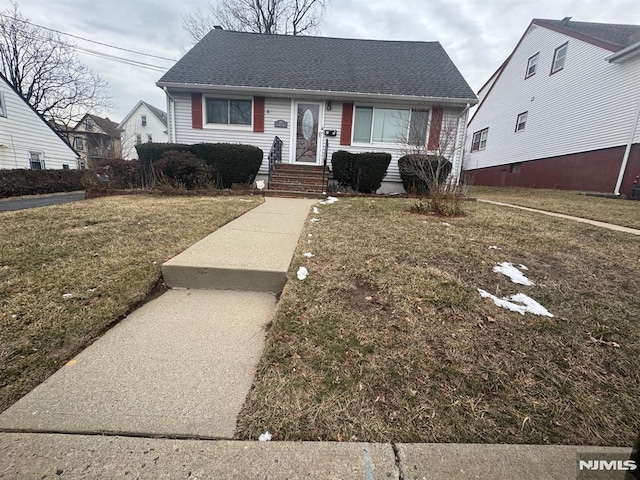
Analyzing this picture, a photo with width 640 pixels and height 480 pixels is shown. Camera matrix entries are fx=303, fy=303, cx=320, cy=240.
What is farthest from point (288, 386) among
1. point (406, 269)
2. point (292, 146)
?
point (292, 146)

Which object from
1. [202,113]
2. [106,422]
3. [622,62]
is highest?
[622,62]

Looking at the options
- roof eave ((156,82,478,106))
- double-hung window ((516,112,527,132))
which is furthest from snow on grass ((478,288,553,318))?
double-hung window ((516,112,527,132))

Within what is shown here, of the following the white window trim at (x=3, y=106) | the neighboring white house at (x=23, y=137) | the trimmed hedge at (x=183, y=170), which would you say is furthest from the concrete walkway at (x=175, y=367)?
the white window trim at (x=3, y=106)

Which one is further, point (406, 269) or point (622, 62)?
point (622, 62)

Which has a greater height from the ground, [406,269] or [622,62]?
[622,62]

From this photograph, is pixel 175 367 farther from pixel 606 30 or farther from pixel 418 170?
pixel 606 30

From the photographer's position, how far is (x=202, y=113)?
420 inches

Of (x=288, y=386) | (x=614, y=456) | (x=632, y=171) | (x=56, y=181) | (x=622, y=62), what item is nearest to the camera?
(x=614, y=456)

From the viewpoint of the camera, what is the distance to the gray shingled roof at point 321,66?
10.4 meters

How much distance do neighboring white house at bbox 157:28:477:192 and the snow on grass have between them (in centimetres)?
813

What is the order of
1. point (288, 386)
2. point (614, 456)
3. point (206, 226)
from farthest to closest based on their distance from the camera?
point (206, 226) < point (288, 386) < point (614, 456)

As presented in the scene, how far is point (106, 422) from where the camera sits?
54.9 inches

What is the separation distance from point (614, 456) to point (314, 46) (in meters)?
15.3

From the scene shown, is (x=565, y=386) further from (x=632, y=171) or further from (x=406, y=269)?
(x=632, y=171)
